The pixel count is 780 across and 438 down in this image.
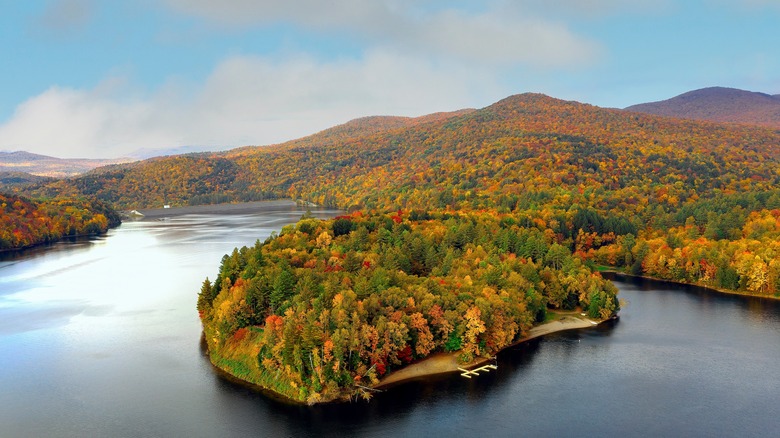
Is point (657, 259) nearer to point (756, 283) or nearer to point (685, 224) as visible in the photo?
point (756, 283)

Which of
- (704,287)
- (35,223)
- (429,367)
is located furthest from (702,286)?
(35,223)

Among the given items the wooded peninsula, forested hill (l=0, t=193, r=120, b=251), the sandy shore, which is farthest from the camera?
forested hill (l=0, t=193, r=120, b=251)

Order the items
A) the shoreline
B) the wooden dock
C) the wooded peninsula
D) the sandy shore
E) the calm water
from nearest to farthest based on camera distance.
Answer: the calm water < the wooded peninsula < the sandy shore < the wooden dock < the shoreline

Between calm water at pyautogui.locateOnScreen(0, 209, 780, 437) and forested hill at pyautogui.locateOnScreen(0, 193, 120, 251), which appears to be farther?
forested hill at pyautogui.locateOnScreen(0, 193, 120, 251)

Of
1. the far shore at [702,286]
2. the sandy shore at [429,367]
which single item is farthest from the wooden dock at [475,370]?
the far shore at [702,286]

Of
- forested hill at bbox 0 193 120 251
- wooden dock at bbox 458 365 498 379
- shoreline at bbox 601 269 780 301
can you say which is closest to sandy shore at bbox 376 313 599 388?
wooden dock at bbox 458 365 498 379

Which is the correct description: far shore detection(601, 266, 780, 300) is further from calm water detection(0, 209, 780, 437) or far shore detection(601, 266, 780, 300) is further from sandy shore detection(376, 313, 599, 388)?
sandy shore detection(376, 313, 599, 388)

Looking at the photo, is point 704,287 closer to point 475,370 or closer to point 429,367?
point 475,370

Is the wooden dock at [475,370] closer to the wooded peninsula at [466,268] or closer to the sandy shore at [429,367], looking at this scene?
the sandy shore at [429,367]
